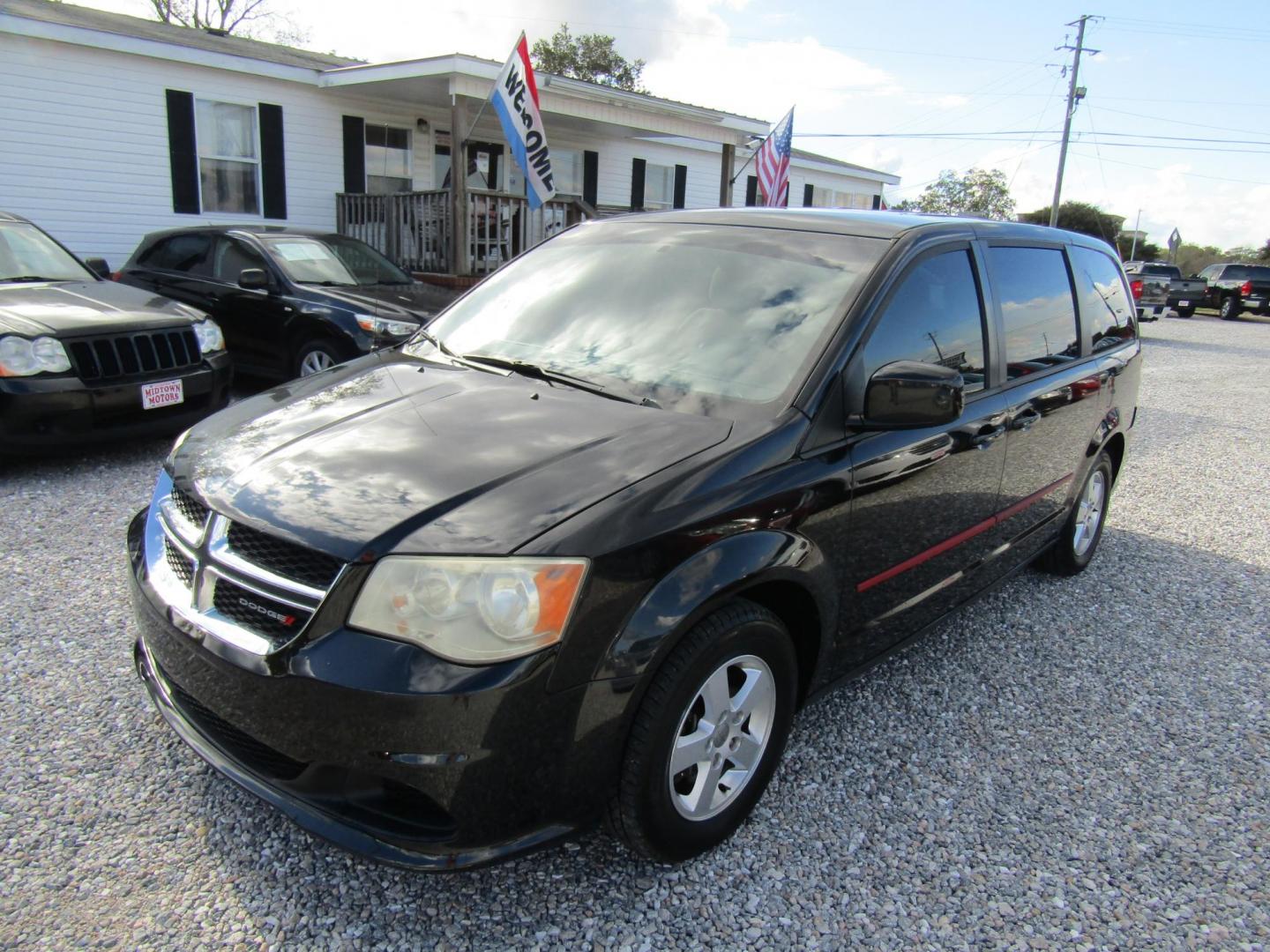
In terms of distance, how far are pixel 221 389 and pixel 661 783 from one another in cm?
502

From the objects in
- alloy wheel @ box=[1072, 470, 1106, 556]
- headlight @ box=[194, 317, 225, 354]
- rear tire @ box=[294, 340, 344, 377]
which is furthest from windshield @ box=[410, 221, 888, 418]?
rear tire @ box=[294, 340, 344, 377]

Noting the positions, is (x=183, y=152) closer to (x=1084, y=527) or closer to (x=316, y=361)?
(x=316, y=361)

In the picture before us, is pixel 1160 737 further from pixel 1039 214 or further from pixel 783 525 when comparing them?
pixel 1039 214

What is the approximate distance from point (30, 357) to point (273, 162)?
830cm

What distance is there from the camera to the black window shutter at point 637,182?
59.7ft

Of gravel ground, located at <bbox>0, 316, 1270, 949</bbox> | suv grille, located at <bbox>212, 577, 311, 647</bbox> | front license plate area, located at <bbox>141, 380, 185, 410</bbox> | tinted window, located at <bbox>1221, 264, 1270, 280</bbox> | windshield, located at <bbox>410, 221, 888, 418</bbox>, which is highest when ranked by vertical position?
tinted window, located at <bbox>1221, 264, 1270, 280</bbox>

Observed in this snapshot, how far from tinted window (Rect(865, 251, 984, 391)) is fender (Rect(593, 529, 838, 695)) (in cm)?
67

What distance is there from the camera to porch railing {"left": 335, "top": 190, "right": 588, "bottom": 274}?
1245 centimetres

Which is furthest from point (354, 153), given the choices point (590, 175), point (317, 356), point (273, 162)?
point (317, 356)

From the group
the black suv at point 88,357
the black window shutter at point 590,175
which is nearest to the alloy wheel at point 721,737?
the black suv at point 88,357

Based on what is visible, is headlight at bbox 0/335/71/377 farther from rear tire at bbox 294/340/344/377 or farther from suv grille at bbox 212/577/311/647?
suv grille at bbox 212/577/311/647

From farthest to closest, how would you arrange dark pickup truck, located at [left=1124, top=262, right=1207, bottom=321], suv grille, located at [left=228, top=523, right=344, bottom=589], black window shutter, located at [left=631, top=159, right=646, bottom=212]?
1. dark pickup truck, located at [left=1124, top=262, right=1207, bottom=321]
2. black window shutter, located at [left=631, top=159, right=646, bottom=212]
3. suv grille, located at [left=228, top=523, right=344, bottom=589]

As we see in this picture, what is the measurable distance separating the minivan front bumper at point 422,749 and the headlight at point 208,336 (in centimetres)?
449

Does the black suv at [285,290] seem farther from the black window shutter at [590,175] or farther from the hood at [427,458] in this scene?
the black window shutter at [590,175]
